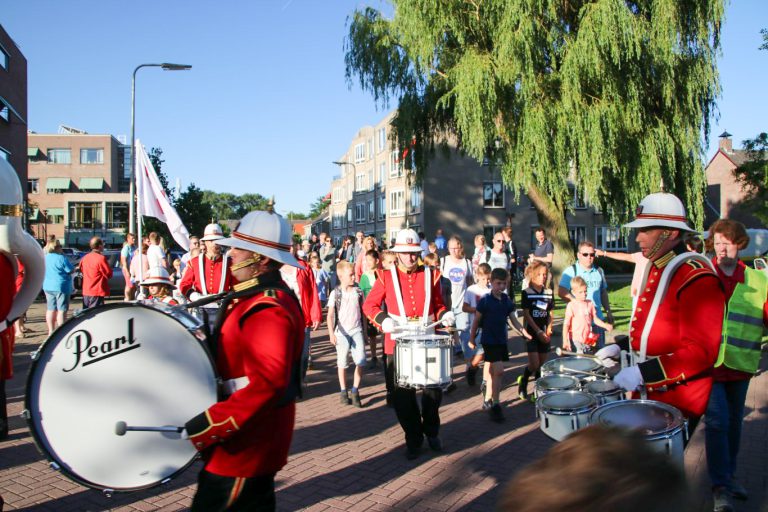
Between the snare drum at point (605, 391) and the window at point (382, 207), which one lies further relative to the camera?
the window at point (382, 207)

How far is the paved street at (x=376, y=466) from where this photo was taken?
15.4 ft

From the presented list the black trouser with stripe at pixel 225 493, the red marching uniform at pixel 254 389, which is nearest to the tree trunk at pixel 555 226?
the red marching uniform at pixel 254 389

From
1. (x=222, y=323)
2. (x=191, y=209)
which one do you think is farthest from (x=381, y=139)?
(x=222, y=323)

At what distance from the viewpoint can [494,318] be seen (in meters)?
7.23

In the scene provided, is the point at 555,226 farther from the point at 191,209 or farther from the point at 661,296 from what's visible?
the point at 191,209

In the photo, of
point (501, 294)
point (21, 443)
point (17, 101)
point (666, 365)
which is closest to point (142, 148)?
point (21, 443)

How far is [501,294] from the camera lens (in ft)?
24.8

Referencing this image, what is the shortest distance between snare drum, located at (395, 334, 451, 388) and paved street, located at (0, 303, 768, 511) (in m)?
0.77

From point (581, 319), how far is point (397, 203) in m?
40.5

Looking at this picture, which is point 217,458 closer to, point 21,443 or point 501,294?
point 21,443

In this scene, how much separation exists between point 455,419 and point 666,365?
13.2 feet

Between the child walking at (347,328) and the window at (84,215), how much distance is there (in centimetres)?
6304

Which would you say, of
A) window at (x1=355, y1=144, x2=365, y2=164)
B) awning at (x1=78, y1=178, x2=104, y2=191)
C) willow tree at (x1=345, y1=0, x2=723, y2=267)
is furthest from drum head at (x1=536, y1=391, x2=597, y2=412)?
awning at (x1=78, y1=178, x2=104, y2=191)

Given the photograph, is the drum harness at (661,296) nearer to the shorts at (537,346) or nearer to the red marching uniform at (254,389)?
the red marching uniform at (254,389)
